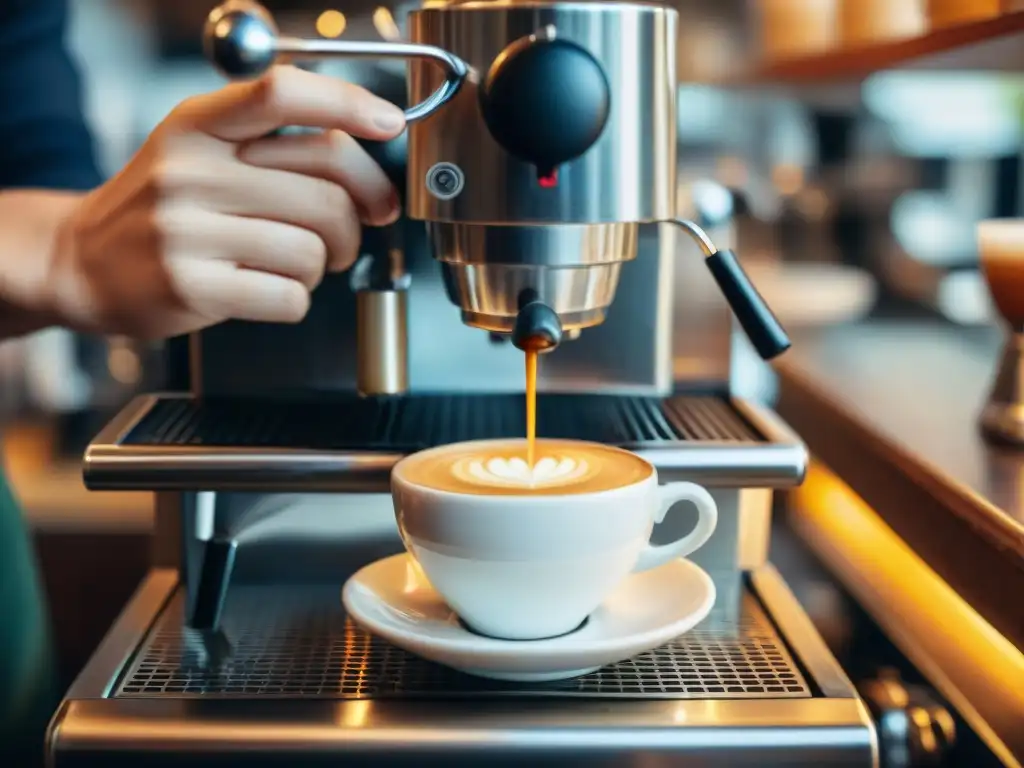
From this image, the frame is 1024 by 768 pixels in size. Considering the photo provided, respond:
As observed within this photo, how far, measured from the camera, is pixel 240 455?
2.19ft

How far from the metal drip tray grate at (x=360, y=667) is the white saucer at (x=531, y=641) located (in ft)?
0.06

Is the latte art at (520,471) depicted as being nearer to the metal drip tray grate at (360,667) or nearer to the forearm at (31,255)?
the metal drip tray grate at (360,667)

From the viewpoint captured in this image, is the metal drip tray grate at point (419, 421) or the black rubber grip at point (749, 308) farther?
the metal drip tray grate at point (419, 421)

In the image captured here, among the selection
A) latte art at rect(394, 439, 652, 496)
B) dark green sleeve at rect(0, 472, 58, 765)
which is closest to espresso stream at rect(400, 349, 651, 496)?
latte art at rect(394, 439, 652, 496)

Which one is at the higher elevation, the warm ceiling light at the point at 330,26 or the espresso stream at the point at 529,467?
the warm ceiling light at the point at 330,26

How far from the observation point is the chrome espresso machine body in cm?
55

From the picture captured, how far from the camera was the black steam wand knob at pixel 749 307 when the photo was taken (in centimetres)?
59

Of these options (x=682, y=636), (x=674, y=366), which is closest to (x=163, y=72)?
(x=674, y=366)

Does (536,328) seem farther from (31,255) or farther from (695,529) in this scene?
(31,255)

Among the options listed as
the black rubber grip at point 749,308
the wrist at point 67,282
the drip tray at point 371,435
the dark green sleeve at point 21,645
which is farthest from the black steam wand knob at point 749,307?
the dark green sleeve at point 21,645

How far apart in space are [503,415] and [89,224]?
0.28 m

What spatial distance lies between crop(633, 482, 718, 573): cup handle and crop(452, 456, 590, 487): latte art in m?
0.04

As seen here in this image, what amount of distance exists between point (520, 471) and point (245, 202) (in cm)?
20

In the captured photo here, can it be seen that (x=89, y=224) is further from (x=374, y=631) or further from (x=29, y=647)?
(x=29, y=647)
